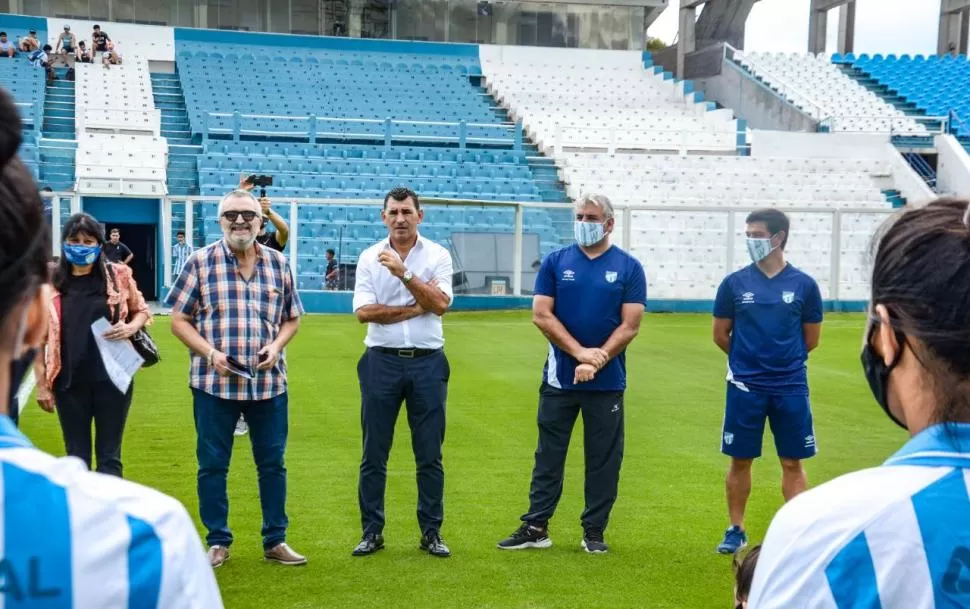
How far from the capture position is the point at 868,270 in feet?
Result: 5.57

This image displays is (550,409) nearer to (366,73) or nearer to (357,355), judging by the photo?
(357,355)

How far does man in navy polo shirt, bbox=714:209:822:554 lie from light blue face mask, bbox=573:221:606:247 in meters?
0.77

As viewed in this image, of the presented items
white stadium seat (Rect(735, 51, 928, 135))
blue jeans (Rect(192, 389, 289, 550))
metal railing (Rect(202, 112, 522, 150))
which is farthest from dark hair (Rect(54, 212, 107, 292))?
white stadium seat (Rect(735, 51, 928, 135))

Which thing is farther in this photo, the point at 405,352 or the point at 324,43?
the point at 324,43

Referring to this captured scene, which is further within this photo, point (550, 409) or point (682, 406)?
point (682, 406)

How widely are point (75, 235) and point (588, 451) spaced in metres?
3.15

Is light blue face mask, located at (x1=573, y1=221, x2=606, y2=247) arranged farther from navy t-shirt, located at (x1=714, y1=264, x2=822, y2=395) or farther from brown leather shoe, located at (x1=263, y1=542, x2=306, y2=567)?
brown leather shoe, located at (x1=263, y1=542, x2=306, y2=567)

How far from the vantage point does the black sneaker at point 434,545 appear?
21.2 feet

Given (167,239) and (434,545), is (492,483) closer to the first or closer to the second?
(434,545)

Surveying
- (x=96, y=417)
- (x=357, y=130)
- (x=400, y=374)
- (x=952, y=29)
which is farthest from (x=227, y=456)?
(x=952, y=29)

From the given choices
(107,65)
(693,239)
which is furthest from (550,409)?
(107,65)

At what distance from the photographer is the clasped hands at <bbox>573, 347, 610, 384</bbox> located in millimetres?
6484

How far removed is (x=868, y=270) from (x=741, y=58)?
36687mm

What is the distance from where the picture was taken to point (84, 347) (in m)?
6.18
